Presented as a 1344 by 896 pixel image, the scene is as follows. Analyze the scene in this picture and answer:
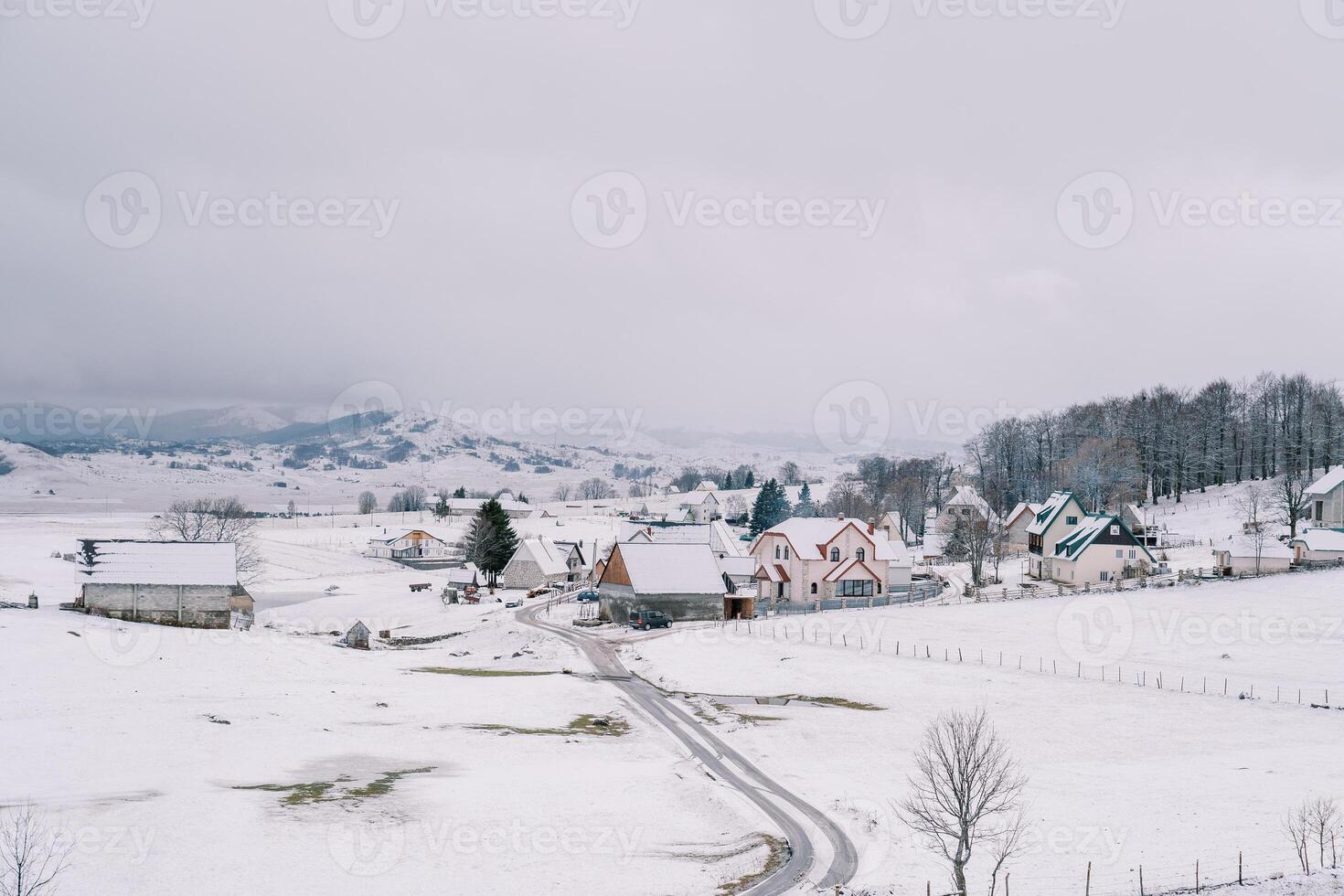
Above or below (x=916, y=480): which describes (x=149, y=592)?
below

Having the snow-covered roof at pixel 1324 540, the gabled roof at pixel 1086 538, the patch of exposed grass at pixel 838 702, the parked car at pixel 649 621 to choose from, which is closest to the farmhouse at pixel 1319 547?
the snow-covered roof at pixel 1324 540

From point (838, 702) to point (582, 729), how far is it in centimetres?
1431

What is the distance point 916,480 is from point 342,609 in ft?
333

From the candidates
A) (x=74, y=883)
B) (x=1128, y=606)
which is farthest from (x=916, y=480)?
(x=74, y=883)

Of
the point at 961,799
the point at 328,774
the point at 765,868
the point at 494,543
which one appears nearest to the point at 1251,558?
the point at 961,799

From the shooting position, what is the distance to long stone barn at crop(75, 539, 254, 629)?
181 feet

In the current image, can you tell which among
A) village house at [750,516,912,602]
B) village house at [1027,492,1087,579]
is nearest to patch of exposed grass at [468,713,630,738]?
village house at [750,516,912,602]

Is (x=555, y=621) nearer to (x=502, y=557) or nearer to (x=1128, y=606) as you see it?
(x=502, y=557)

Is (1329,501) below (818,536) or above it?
above

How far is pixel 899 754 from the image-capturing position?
1432 inches

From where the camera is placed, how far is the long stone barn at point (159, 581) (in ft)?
181

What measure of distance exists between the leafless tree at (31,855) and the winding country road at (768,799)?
1690 cm

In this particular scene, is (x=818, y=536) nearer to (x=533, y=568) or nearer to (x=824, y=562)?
(x=824, y=562)

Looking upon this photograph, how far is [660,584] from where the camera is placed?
7269 centimetres
